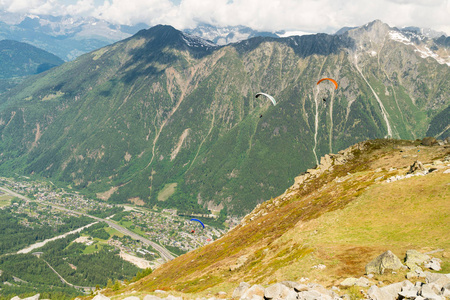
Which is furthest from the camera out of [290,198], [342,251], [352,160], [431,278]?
[352,160]

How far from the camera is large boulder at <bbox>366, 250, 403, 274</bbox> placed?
3347 cm

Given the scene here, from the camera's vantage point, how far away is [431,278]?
27734 millimetres

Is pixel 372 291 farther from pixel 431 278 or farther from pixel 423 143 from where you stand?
pixel 423 143

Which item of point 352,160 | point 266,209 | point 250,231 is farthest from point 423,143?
point 250,231

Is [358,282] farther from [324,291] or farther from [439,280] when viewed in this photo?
[439,280]

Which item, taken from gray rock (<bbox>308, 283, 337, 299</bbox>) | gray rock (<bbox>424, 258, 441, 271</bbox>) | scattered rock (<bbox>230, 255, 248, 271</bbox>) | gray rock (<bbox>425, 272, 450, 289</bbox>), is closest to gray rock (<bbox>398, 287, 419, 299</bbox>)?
gray rock (<bbox>425, 272, 450, 289</bbox>)

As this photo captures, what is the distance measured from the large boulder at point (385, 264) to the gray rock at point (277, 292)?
11.8 meters

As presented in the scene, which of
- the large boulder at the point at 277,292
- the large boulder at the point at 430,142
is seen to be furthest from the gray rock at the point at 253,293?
the large boulder at the point at 430,142

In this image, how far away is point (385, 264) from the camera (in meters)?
33.8

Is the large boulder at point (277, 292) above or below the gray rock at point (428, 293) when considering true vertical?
below

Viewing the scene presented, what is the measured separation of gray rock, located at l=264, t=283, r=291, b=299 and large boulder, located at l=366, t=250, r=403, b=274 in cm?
1176

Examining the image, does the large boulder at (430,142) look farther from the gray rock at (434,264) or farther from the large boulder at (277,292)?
the large boulder at (277,292)

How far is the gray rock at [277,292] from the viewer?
30.4 m

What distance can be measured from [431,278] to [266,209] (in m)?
110
